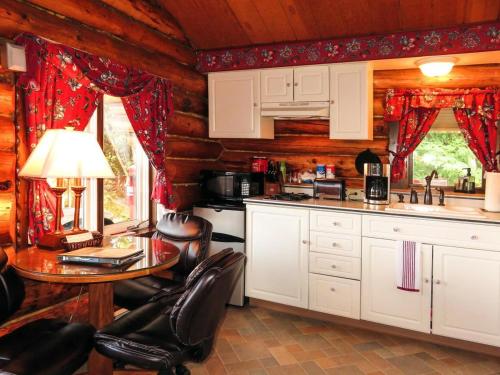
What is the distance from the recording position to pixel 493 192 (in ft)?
10.3

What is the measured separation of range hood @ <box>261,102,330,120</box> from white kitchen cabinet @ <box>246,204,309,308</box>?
0.86 metres

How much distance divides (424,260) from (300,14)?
2130mm

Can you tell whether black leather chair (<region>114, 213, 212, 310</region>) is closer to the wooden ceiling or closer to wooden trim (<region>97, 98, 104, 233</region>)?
wooden trim (<region>97, 98, 104, 233</region>)

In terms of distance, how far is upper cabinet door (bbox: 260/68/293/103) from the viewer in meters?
3.78

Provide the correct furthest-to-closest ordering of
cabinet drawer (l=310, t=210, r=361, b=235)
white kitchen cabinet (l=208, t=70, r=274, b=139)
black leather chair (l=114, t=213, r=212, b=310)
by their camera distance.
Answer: white kitchen cabinet (l=208, t=70, r=274, b=139) < cabinet drawer (l=310, t=210, r=361, b=235) < black leather chair (l=114, t=213, r=212, b=310)

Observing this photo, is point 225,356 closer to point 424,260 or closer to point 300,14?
point 424,260

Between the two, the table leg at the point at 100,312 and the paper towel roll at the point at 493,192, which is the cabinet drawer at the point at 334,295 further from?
the table leg at the point at 100,312

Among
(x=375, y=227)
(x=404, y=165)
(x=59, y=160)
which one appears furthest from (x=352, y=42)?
(x=59, y=160)

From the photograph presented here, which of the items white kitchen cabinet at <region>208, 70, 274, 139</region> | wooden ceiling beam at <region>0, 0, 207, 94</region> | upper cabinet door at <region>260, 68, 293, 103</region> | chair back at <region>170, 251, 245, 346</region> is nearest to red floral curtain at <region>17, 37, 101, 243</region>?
wooden ceiling beam at <region>0, 0, 207, 94</region>

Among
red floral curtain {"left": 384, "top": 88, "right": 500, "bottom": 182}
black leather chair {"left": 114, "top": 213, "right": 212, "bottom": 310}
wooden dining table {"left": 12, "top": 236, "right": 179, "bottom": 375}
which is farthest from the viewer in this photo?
red floral curtain {"left": 384, "top": 88, "right": 500, "bottom": 182}

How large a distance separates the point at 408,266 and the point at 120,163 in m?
2.36

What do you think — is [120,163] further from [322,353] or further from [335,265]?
[322,353]

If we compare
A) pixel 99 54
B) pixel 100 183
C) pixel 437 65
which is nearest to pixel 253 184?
pixel 100 183

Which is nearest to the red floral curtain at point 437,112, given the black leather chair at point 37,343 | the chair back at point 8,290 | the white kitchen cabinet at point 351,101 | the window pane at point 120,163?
the white kitchen cabinet at point 351,101
